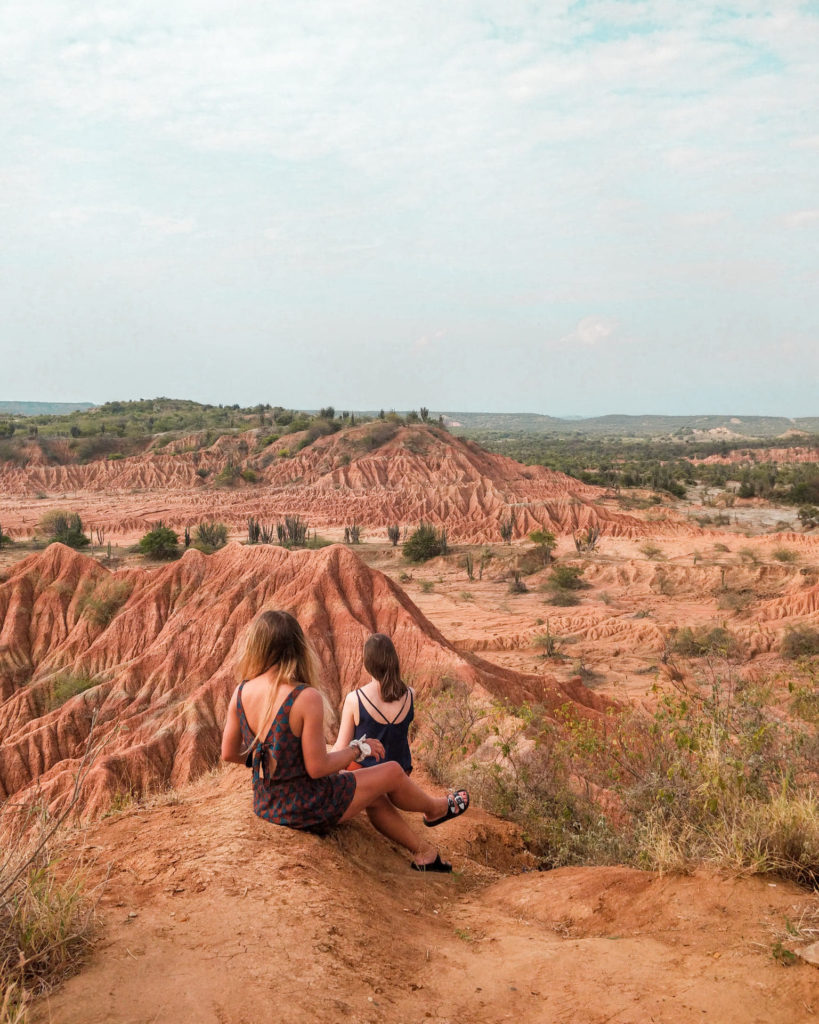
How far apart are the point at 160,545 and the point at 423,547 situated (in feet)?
43.6

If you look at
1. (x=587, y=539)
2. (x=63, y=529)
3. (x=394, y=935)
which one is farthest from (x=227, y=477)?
(x=394, y=935)

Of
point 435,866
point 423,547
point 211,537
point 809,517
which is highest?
point 435,866

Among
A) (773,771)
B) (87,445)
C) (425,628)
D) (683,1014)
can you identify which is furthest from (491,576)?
(87,445)

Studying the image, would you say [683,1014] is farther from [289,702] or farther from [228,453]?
[228,453]

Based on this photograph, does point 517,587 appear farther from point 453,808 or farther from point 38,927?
point 38,927

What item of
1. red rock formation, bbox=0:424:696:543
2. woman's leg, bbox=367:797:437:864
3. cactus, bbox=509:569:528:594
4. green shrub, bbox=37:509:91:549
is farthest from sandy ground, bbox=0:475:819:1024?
red rock formation, bbox=0:424:696:543

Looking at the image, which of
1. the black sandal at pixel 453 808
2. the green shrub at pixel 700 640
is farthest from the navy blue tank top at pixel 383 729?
the green shrub at pixel 700 640

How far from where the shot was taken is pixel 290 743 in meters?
3.96

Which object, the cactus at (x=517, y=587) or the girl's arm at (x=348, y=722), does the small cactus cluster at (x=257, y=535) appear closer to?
the cactus at (x=517, y=587)

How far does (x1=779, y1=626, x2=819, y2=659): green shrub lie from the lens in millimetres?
19672

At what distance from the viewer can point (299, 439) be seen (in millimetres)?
64312

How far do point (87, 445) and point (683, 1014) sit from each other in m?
71.7

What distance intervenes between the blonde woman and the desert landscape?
234 millimetres

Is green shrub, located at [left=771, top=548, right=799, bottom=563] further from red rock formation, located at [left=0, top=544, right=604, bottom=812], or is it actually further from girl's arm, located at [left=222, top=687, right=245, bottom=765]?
girl's arm, located at [left=222, top=687, right=245, bottom=765]
